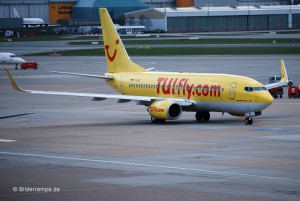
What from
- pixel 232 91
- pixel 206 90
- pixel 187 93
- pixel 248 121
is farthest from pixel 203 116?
pixel 248 121

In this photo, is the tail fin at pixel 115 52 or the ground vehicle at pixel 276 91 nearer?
the tail fin at pixel 115 52

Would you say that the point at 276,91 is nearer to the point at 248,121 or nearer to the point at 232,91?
the point at 248,121

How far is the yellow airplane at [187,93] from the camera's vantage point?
185ft

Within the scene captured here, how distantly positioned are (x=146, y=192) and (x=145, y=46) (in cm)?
13611

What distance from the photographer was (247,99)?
56.1 meters

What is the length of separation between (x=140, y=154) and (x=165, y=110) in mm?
14363

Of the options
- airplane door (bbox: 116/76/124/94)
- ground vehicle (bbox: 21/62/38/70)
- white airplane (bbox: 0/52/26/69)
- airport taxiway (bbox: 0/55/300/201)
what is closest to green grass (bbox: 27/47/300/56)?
white airplane (bbox: 0/52/26/69)

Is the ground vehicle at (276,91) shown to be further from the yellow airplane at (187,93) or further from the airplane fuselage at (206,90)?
the airplane fuselage at (206,90)

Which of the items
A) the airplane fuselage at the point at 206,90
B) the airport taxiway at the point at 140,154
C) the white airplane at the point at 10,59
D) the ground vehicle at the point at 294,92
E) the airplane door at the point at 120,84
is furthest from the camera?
the white airplane at the point at 10,59

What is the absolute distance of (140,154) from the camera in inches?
1716

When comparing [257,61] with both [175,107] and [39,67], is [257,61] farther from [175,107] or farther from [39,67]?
[175,107]

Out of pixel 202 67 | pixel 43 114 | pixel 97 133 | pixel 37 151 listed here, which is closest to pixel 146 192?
pixel 37 151

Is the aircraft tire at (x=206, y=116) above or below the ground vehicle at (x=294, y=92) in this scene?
above

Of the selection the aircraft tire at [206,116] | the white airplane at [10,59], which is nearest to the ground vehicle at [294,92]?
the aircraft tire at [206,116]
